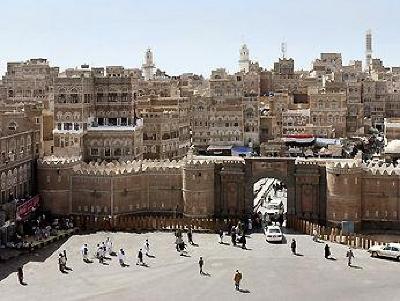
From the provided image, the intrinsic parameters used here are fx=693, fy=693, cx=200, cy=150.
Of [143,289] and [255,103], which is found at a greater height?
[255,103]

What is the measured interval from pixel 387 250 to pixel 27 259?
73.2 feet

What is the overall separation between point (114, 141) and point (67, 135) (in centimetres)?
468

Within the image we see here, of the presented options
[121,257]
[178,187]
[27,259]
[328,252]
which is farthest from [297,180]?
[27,259]

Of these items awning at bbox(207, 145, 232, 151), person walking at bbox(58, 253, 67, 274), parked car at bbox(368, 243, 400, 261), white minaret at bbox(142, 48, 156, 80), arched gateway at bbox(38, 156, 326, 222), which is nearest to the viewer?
person walking at bbox(58, 253, 67, 274)

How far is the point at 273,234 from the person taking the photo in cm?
4722

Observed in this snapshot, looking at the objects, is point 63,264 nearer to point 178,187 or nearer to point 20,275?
point 20,275

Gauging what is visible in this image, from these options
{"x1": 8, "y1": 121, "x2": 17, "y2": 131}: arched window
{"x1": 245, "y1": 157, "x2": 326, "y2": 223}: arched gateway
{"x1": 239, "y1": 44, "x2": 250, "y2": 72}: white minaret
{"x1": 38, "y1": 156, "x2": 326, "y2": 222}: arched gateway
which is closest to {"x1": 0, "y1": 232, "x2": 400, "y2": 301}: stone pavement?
{"x1": 245, "y1": 157, "x2": 326, "y2": 223}: arched gateway

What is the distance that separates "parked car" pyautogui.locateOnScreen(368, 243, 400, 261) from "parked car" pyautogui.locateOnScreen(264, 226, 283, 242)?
6445 mm

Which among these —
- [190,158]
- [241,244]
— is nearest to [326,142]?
[190,158]

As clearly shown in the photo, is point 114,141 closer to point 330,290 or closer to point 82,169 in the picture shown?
point 82,169

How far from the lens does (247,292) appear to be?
118 feet

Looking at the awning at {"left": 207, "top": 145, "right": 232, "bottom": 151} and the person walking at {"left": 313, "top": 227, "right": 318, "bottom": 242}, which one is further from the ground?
the awning at {"left": 207, "top": 145, "right": 232, "bottom": 151}

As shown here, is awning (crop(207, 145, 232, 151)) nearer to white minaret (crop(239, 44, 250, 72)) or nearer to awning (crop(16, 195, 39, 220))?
awning (crop(16, 195, 39, 220))

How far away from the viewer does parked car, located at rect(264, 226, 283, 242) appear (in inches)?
1854
